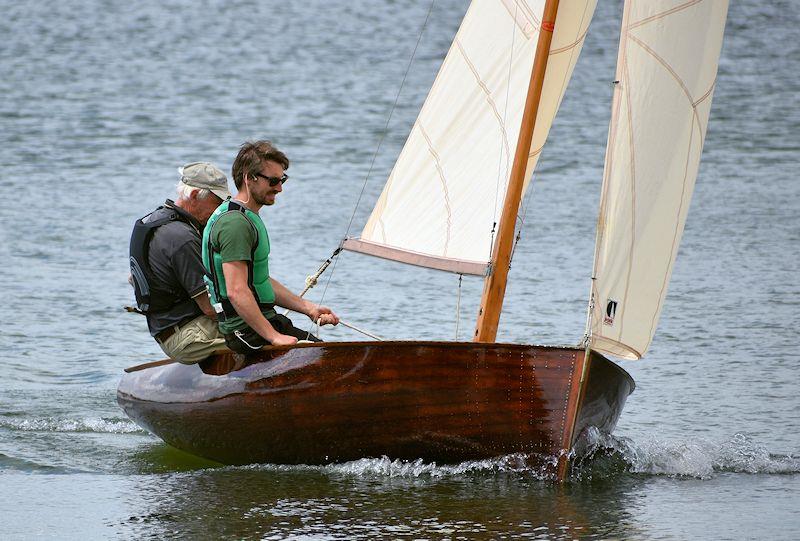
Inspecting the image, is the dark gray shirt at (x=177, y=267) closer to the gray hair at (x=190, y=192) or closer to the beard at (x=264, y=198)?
the gray hair at (x=190, y=192)

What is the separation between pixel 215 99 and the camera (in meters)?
26.1

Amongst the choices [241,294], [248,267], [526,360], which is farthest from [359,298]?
[526,360]

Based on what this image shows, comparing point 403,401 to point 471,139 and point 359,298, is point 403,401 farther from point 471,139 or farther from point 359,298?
point 359,298

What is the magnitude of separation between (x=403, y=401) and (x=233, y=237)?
44.3 inches

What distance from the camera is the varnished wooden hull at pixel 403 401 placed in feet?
22.6

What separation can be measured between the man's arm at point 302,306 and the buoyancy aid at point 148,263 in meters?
0.47

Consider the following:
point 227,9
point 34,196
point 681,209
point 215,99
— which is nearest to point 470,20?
point 681,209

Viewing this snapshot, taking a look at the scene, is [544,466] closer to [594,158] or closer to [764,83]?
[594,158]

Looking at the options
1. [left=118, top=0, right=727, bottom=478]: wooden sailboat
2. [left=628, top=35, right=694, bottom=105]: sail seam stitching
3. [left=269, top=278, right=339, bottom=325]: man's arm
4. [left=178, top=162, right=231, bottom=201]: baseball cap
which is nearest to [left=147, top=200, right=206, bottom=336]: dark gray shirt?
[left=178, top=162, right=231, bottom=201]: baseball cap

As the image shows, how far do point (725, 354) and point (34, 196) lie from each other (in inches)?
374

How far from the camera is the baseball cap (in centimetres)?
737

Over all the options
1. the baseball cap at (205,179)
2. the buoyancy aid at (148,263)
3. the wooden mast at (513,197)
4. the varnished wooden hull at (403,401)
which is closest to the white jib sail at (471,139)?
the wooden mast at (513,197)

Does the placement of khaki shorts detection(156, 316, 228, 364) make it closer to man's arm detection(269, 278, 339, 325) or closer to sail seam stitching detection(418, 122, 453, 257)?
man's arm detection(269, 278, 339, 325)

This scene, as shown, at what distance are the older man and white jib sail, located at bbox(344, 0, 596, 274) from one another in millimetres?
1181
